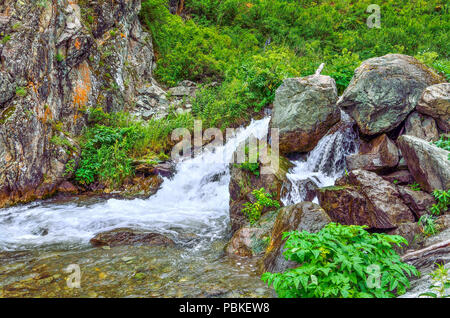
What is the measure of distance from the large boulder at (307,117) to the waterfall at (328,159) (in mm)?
296

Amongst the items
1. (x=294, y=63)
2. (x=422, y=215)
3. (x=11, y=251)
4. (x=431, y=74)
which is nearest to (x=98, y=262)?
(x=11, y=251)

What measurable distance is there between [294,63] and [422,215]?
8.88 meters

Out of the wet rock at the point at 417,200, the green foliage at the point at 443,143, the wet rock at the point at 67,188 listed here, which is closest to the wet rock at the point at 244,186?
the wet rock at the point at 417,200

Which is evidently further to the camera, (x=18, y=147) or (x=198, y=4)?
(x=198, y=4)

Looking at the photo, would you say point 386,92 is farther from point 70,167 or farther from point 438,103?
point 70,167

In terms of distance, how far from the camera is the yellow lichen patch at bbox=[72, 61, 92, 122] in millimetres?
9461

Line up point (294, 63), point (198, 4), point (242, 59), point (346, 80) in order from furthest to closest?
point (198, 4) → point (242, 59) → point (294, 63) → point (346, 80)

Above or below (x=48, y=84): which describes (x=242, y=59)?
above

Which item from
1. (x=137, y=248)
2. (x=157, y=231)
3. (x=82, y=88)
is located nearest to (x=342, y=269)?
(x=137, y=248)

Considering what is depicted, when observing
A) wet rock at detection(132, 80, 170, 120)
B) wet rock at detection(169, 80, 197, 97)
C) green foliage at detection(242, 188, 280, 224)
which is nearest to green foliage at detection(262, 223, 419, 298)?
green foliage at detection(242, 188, 280, 224)

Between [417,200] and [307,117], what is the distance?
3.68m

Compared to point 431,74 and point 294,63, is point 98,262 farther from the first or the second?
point 294,63

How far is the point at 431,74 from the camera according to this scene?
7441 mm

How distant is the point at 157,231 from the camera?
251 inches
